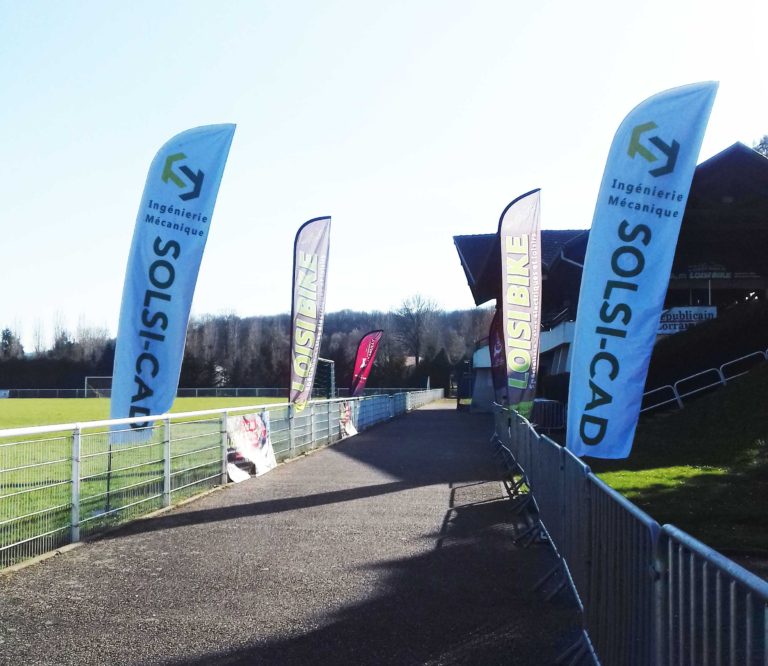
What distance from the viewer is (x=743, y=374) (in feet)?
64.4

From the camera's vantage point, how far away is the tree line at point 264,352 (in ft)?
317

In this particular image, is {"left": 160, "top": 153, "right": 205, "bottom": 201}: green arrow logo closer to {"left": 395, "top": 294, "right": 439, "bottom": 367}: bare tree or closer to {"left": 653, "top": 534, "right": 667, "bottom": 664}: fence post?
{"left": 653, "top": 534, "right": 667, "bottom": 664}: fence post

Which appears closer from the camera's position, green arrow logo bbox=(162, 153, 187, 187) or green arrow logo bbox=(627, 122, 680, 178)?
green arrow logo bbox=(627, 122, 680, 178)

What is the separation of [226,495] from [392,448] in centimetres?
854

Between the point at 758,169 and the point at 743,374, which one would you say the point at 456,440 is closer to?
the point at 743,374

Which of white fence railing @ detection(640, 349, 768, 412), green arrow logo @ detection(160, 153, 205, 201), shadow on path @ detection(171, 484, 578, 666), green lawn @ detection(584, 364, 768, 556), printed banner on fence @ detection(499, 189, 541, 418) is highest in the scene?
green arrow logo @ detection(160, 153, 205, 201)

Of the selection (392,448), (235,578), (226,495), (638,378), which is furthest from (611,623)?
(392,448)

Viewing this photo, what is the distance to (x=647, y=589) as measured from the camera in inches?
128

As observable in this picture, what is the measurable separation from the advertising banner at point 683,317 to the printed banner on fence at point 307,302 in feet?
40.9

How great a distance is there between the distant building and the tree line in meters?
48.1

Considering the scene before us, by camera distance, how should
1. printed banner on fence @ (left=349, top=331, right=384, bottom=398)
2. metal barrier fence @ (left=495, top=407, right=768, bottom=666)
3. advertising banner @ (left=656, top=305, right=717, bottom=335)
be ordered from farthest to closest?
printed banner on fence @ (left=349, top=331, right=384, bottom=398) → advertising banner @ (left=656, top=305, right=717, bottom=335) → metal barrier fence @ (left=495, top=407, right=768, bottom=666)

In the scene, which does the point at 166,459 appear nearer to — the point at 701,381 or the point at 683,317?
the point at 701,381

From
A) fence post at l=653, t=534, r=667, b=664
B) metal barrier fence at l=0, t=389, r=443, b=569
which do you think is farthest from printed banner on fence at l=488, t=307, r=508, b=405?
fence post at l=653, t=534, r=667, b=664

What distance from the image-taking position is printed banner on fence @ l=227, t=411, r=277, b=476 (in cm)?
1257
